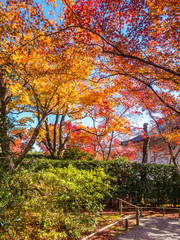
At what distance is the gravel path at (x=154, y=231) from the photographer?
436cm

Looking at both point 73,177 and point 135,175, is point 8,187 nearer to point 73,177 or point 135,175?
point 73,177

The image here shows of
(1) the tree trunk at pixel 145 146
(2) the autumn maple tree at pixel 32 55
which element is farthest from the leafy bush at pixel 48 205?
(1) the tree trunk at pixel 145 146

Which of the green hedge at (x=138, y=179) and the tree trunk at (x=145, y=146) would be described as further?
the tree trunk at (x=145, y=146)

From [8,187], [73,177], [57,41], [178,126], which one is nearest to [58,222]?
[73,177]

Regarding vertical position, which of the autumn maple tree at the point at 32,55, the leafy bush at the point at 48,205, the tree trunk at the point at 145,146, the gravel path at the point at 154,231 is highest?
the autumn maple tree at the point at 32,55

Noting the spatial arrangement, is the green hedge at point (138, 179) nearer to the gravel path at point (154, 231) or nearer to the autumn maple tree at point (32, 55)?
the gravel path at point (154, 231)

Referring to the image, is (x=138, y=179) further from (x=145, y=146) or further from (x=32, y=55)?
(x=32, y=55)

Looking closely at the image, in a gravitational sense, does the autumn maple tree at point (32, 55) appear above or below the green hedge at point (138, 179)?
above

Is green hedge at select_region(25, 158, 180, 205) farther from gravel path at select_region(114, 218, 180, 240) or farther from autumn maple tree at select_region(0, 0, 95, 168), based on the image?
autumn maple tree at select_region(0, 0, 95, 168)

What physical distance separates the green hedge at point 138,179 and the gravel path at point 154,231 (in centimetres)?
176

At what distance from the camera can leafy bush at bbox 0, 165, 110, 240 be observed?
2.86m

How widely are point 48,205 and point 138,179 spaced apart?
17.4 ft

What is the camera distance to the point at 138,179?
775 cm

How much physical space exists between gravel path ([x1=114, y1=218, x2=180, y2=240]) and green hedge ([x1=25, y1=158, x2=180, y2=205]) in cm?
176
